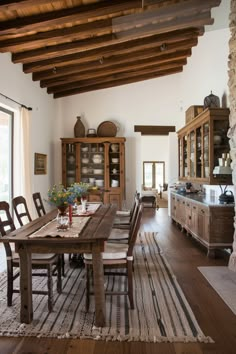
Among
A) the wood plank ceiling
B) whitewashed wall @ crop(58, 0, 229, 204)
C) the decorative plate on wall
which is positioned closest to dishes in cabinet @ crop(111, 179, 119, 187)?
whitewashed wall @ crop(58, 0, 229, 204)

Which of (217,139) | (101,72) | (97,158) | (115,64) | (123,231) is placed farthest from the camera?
(97,158)

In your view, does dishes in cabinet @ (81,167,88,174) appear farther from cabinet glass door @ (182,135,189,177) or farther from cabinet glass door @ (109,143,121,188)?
cabinet glass door @ (182,135,189,177)

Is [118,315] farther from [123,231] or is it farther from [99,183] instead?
→ [99,183]

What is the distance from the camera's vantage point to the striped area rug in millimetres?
2152

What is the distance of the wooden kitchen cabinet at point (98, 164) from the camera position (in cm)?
761

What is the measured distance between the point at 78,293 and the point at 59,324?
59 centimetres

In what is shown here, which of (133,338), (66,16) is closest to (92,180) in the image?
(66,16)

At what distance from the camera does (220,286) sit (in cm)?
306

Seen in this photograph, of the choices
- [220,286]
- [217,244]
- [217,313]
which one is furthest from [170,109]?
[217,313]

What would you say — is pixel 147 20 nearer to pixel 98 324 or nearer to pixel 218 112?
pixel 218 112

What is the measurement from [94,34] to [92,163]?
3.65 meters

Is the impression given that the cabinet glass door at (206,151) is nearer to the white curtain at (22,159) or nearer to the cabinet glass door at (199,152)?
the cabinet glass door at (199,152)

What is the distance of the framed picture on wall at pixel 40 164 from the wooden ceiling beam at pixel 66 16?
292 centimetres

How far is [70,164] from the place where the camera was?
776cm
